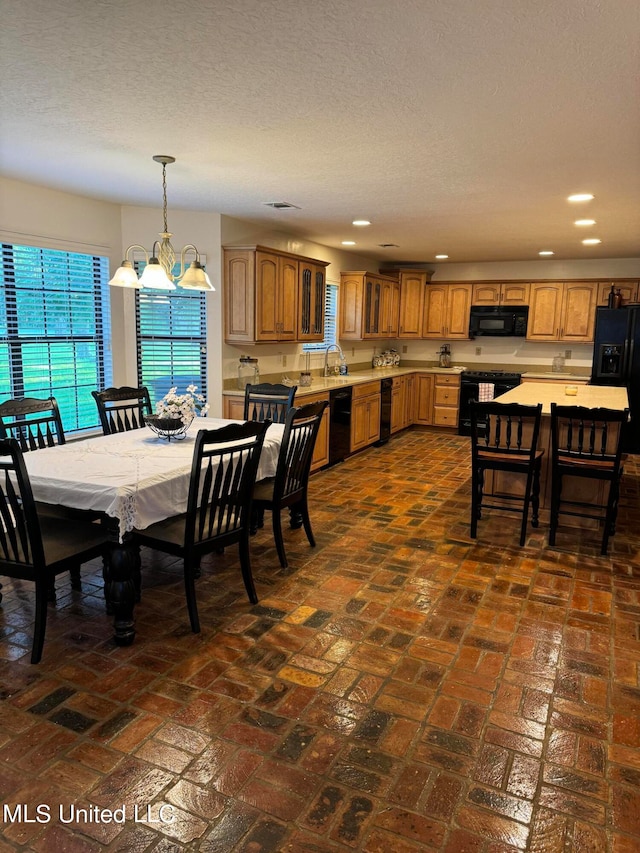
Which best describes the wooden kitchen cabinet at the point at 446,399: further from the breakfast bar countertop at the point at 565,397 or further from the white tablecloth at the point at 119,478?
the white tablecloth at the point at 119,478

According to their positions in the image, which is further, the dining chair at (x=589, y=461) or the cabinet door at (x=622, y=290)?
the cabinet door at (x=622, y=290)

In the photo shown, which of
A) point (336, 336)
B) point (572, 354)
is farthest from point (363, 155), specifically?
point (572, 354)

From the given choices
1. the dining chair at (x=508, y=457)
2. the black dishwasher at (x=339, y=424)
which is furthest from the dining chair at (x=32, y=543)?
the black dishwasher at (x=339, y=424)

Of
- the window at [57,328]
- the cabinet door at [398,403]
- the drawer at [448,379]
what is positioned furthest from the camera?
the drawer at [448,379]

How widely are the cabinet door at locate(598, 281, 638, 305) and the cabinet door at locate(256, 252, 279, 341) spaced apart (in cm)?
464

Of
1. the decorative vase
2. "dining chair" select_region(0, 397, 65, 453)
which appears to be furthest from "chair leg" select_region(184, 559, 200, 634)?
"dining chair" select_region(0, 397, 65, 453)

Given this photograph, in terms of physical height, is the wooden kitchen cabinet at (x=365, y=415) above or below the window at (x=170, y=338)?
below

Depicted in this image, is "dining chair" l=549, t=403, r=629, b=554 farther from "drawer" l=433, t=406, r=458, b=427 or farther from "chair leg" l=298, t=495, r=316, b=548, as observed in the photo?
"drawer" l=433, t=406, r=458, b=427

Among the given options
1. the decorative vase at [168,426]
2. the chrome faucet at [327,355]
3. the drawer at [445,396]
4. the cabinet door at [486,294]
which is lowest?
the drawer at [445,396]

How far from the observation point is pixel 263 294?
5.38 metres

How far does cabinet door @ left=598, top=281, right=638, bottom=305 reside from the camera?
756 centimetres

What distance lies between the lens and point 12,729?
218 cm

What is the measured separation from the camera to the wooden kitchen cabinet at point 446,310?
850cm

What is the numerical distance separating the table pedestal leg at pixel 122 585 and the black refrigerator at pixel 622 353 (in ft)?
20.7
